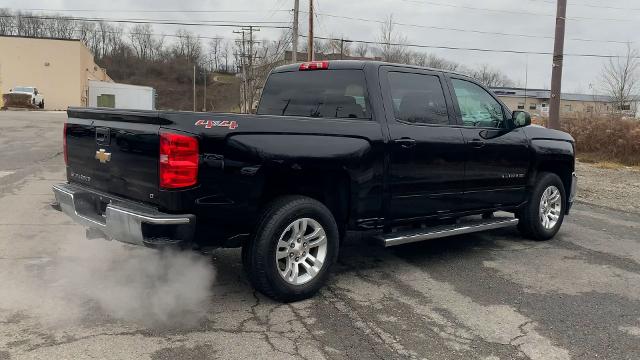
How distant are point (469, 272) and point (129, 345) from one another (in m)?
3.26

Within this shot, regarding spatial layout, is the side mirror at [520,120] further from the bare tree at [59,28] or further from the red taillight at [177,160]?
the bare tree at [59,28]

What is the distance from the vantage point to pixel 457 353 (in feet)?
11.6

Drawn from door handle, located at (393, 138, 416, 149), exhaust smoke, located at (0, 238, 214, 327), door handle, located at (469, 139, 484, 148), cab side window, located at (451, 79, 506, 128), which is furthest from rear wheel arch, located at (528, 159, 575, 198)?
exhaust smoke, located at (0, 238, 214, 327)

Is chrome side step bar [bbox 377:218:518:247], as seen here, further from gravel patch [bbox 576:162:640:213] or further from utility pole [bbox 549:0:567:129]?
utility pole [bbox 549:0:567:129]

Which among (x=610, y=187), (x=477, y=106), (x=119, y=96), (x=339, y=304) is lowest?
(x=339, y=304)

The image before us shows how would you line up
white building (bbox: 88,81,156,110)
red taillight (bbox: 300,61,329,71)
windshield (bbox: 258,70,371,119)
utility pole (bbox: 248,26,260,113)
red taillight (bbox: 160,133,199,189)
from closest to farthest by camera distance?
1. red taillight (bbox: 160,133,199,189)
2. windshield (bbox: 258,70,371,119)
3. red taillight (bbox: 300,61,329,71)
4. utility pole (bbox: 248,26,260,113)
5. white building (bbox: 88,81,156,110)

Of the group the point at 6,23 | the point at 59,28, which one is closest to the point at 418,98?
the point at 6,23

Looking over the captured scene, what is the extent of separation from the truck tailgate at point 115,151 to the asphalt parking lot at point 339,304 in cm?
89

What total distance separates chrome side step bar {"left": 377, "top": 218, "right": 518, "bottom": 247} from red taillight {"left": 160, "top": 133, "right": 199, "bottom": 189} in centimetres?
187

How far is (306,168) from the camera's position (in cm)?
429

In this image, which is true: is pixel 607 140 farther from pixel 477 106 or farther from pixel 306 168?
pixel 306 168

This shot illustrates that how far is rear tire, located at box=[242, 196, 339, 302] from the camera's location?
13.4 ft

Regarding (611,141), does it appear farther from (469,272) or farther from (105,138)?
(105,138)

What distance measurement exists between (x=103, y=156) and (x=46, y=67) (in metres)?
52.6
